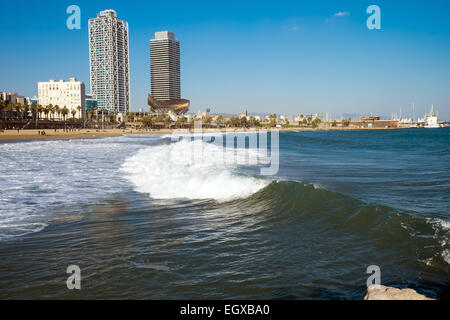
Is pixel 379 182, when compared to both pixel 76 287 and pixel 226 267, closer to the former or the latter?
pixel 226 267

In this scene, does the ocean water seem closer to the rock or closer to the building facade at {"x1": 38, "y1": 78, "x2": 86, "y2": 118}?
the rock

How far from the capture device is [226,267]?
5.64 metres

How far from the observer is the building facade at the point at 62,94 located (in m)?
181

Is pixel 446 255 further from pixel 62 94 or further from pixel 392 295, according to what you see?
pixel 62 94

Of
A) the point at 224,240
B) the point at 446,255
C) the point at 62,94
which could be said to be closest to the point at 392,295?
the point at 446,255

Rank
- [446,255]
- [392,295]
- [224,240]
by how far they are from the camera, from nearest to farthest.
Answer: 1. [392,295]
2. [446,255]
3. [224,240]

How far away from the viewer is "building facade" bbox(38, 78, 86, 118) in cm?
18100

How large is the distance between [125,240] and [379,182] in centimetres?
1079

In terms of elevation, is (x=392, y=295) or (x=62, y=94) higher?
(x=62, y=94)

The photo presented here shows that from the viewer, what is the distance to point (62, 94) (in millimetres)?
183125

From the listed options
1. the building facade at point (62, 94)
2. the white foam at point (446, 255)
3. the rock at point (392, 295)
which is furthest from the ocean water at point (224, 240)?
the building facade at point (62, 94)

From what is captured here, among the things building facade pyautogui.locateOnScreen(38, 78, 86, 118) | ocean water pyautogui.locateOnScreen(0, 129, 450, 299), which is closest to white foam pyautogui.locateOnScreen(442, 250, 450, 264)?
ocean water pyautogui.locateOnScreen(0, 129, 450, 299)
